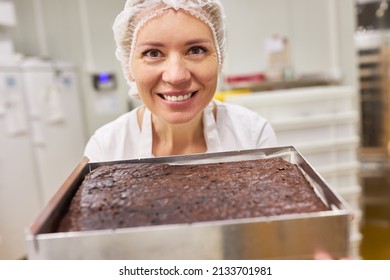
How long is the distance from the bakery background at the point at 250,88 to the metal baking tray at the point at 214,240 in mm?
488

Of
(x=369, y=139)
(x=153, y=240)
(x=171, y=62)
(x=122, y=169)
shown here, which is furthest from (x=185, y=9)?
(x=369, y=139)

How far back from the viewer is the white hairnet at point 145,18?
29.1 inches

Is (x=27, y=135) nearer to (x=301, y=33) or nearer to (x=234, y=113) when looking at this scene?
(x=234, y=113)

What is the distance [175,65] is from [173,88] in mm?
57

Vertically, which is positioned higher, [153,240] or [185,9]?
[185,9]

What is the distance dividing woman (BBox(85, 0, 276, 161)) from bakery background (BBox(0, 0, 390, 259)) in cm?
10

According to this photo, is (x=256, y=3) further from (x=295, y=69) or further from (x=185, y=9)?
(x=185, y=9)

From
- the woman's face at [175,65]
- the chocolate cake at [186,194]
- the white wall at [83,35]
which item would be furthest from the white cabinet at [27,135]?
the chocolate cake at [186,194]

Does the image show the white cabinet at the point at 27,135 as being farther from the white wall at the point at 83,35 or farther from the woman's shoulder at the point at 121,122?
the woman's shoulder at the point at 121,122

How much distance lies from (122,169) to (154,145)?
0.19m

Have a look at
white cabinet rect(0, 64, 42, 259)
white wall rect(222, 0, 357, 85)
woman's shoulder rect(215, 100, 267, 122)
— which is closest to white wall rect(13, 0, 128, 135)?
woman's shoulder rect(215, 100, 267, 122)

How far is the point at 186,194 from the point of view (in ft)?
1.95

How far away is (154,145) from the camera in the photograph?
0.89 m
